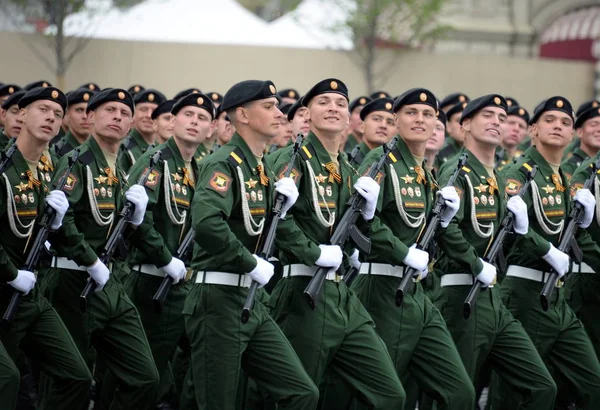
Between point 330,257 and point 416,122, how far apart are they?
1.34 meters

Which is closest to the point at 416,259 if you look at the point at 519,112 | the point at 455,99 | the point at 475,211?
the point at 475,211

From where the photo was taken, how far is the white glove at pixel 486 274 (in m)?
7.25

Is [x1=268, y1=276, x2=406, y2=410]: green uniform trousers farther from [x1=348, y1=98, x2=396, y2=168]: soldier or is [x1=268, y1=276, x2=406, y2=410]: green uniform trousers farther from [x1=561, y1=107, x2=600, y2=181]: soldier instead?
[x1=561, y1=107, x2=600, y2=181]: soldier

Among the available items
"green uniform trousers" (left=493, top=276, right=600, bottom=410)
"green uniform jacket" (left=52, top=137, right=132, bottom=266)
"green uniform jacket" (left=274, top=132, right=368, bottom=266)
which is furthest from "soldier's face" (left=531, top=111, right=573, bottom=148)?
"green uniform jacket" (left=52, top=137, right=132, bottom=266)

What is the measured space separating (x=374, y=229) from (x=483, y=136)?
132 centimetres

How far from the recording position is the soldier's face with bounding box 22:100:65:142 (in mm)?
7098

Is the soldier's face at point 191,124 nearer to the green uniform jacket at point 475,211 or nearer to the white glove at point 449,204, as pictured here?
the green uniform jacket at point 475,211

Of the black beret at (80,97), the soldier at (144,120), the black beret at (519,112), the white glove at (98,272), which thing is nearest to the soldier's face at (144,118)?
the soldier at (144,120)

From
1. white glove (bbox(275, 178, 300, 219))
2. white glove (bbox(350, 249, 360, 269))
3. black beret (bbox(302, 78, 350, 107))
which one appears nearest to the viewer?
white glove (bbox(275, 178, 300, 219))

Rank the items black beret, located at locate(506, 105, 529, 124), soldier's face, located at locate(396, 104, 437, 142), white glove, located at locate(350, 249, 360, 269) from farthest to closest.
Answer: black beret, located at locate(506, 105, 529, 124) < white glove, located at locate(350, 249, 360, 269) < soldier's face, located at locate(396, 104, 437, 142)

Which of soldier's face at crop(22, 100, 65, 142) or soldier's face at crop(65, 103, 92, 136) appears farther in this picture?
soldier's face at crop(65, 103, 92, 136)

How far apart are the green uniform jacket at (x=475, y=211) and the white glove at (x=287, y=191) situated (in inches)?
50.0

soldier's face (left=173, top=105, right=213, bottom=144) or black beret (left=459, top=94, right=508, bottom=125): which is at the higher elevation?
black beret (left=459, top=94, right=508, bottom=125)

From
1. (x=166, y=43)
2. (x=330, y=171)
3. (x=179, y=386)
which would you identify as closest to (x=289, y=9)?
(x=166, y=43)
